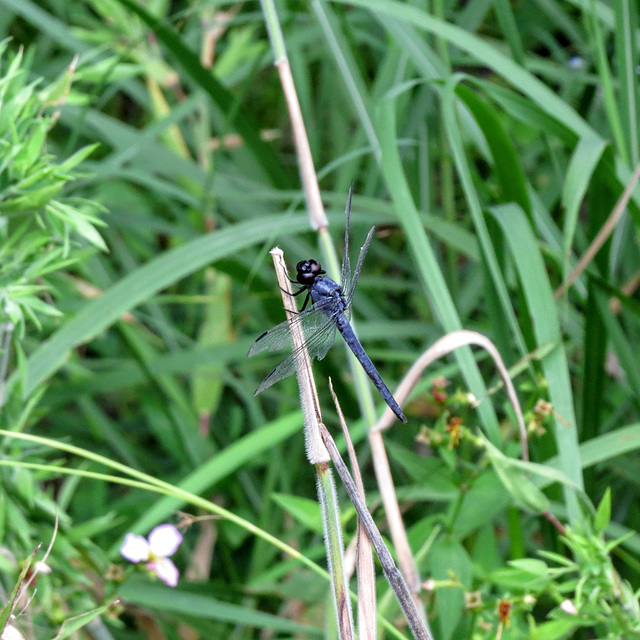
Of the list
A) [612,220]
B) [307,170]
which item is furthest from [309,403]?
[612,220]

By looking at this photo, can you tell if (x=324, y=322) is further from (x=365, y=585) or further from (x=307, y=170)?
(x=365, y=585)

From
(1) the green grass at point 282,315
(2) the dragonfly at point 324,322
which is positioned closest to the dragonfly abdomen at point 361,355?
(2) the dragonfly at point 324,322

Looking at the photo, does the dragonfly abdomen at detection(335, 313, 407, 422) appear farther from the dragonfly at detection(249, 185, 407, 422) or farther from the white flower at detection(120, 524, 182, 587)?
the white flower at detection(120, 524, 182, 587)

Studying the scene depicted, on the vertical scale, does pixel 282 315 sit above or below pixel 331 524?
below

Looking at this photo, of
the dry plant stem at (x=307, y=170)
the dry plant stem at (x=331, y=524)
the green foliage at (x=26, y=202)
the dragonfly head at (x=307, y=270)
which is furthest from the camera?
the dragonfly head at (x=307, y=270)

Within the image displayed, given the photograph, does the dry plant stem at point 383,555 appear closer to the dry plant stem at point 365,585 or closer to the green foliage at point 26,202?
the dry plant stem at point 365,585
